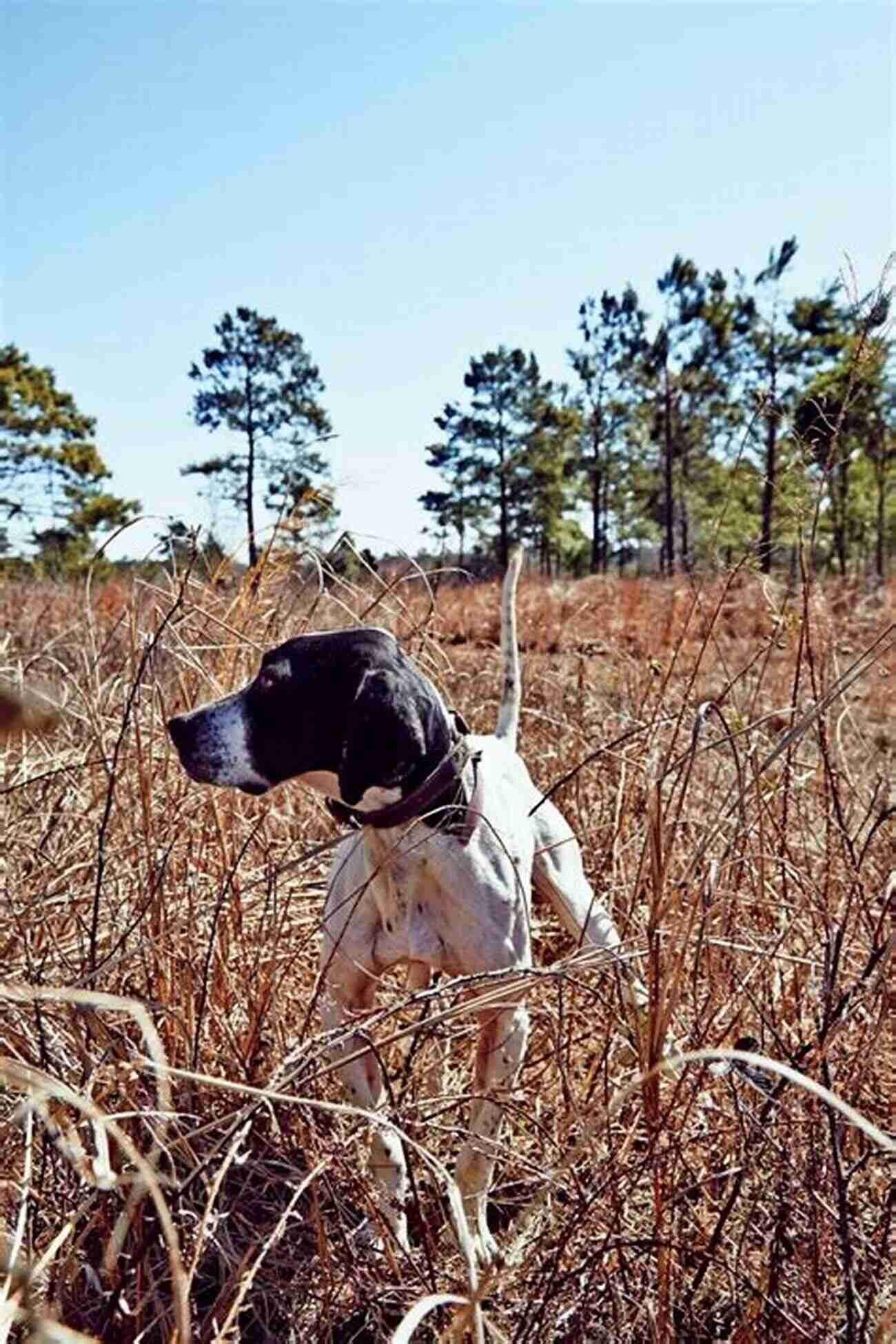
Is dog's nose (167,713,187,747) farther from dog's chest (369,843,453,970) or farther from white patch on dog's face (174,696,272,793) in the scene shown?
dog's chest (369,843,453,970)

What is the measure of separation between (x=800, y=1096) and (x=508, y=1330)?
517 millimetres

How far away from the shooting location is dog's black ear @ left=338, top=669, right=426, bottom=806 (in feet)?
6.17

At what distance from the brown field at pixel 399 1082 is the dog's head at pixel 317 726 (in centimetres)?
14

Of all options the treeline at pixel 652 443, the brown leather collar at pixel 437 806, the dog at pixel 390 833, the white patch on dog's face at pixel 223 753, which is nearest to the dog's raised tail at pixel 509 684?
the dog at pixel 390 833

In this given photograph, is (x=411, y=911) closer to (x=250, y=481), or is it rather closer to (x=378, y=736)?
(x=378, y=736)

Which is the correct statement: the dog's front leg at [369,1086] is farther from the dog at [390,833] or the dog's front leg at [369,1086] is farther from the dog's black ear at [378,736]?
the dog's black ear at [378,736]

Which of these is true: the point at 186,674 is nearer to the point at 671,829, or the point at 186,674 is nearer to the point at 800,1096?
the point at 671,829

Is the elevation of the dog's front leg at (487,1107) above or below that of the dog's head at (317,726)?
below

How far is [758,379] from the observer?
92.1ft

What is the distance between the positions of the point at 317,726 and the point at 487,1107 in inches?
28.1

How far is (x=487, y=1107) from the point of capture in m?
1.97

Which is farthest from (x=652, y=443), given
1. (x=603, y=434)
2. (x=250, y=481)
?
(x=250, y=481)

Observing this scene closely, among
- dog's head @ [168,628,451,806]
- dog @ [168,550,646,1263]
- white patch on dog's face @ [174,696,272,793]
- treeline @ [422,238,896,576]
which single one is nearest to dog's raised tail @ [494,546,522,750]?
dog @ [168,550,646,1263]

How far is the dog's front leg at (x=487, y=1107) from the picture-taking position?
1.92 meters
